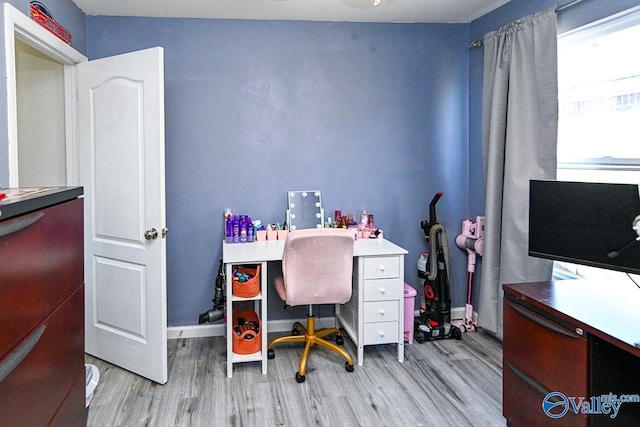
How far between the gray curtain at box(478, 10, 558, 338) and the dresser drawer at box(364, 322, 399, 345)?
79cm

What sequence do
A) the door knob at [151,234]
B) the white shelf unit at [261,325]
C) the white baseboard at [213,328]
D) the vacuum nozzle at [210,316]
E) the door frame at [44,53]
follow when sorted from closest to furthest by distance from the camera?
the door frame at [44,53] → the door knob at [151,234] → the white shelf unit at [261,325] → the vacuum nozzle at [210,316] → the white baseboard at [213,328]

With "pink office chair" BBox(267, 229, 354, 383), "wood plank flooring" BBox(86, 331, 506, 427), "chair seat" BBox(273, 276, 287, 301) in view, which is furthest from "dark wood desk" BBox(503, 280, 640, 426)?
"chair seat" BBox(273, 276, 287, 301)

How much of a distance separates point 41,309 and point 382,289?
7.12 feet

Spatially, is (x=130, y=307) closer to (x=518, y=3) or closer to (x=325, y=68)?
(x=325, y=68)

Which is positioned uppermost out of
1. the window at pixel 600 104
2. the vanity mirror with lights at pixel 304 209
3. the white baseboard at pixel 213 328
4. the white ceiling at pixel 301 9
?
→ the white ceiling at pixel 301 9

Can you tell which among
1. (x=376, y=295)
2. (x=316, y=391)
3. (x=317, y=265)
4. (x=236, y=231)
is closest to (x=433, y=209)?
(x=376, y=295)

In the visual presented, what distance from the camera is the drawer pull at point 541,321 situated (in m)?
1.75

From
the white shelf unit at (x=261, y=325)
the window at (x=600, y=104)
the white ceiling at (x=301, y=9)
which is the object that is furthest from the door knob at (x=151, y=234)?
the window at (x=600, y=104)

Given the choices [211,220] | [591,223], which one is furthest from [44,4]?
[591,223]

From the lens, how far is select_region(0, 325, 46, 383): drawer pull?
3.00ft

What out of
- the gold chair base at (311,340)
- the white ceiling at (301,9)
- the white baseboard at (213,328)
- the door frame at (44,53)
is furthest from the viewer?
the white baseboard at (213,328)

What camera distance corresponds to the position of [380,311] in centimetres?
297

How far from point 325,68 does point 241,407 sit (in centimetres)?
244

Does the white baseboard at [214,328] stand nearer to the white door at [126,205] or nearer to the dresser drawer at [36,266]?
the white door at [126,205]
